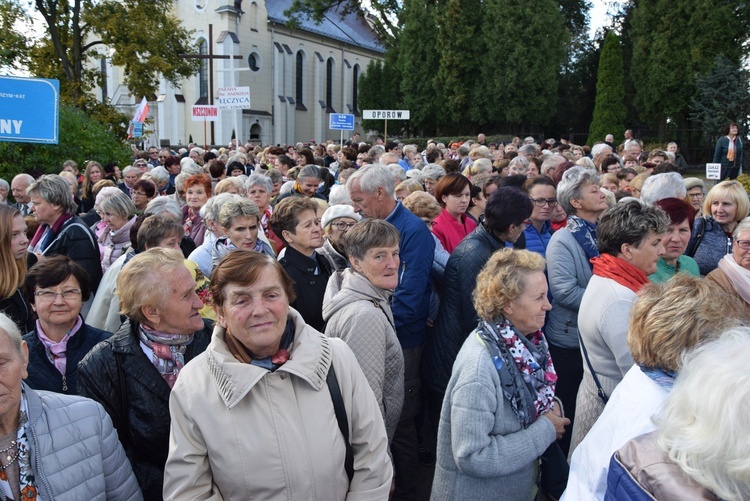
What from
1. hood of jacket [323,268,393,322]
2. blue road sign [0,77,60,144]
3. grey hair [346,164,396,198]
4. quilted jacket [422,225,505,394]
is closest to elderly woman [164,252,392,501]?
hood of jacket [323,268,393,322]

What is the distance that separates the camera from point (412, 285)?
402cm

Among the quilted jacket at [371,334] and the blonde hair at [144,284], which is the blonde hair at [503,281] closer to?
the quilted jacket at [371,334]

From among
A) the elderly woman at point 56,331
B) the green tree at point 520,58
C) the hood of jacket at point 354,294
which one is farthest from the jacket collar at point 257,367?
the green tree at point 520,58

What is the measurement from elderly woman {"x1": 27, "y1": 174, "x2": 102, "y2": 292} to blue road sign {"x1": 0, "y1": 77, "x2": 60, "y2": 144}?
113 inches

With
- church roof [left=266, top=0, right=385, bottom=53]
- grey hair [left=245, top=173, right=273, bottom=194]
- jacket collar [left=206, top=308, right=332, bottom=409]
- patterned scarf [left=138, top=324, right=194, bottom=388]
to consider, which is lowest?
patterned scarf [left=138, top=324, right=194, bottom=388]

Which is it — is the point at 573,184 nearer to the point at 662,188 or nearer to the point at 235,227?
the point at 662,188

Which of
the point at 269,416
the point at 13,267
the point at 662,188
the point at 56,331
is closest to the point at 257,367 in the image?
the point at 269,416

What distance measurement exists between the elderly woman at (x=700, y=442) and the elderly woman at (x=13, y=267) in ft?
11.6

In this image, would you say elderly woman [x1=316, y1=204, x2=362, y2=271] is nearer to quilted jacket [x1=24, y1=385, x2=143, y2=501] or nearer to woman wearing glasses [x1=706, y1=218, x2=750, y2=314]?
quilted jacket [x1=24, y1=385, x2=143, y2=501]

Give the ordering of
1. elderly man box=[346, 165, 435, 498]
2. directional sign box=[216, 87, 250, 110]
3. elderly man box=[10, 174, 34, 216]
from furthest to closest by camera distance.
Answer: directional sign box=[216, 87, 250, 110]
elderly man box=[10, 174, 34, 216]
elderly man box=[346, 165, 435, 498]

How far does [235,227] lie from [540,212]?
8.26 ft

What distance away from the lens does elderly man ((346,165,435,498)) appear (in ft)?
12.5

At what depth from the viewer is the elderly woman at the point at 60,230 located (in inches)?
184

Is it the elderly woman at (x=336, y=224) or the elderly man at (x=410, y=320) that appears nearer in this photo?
the elderly man at (x=410, y=320)
